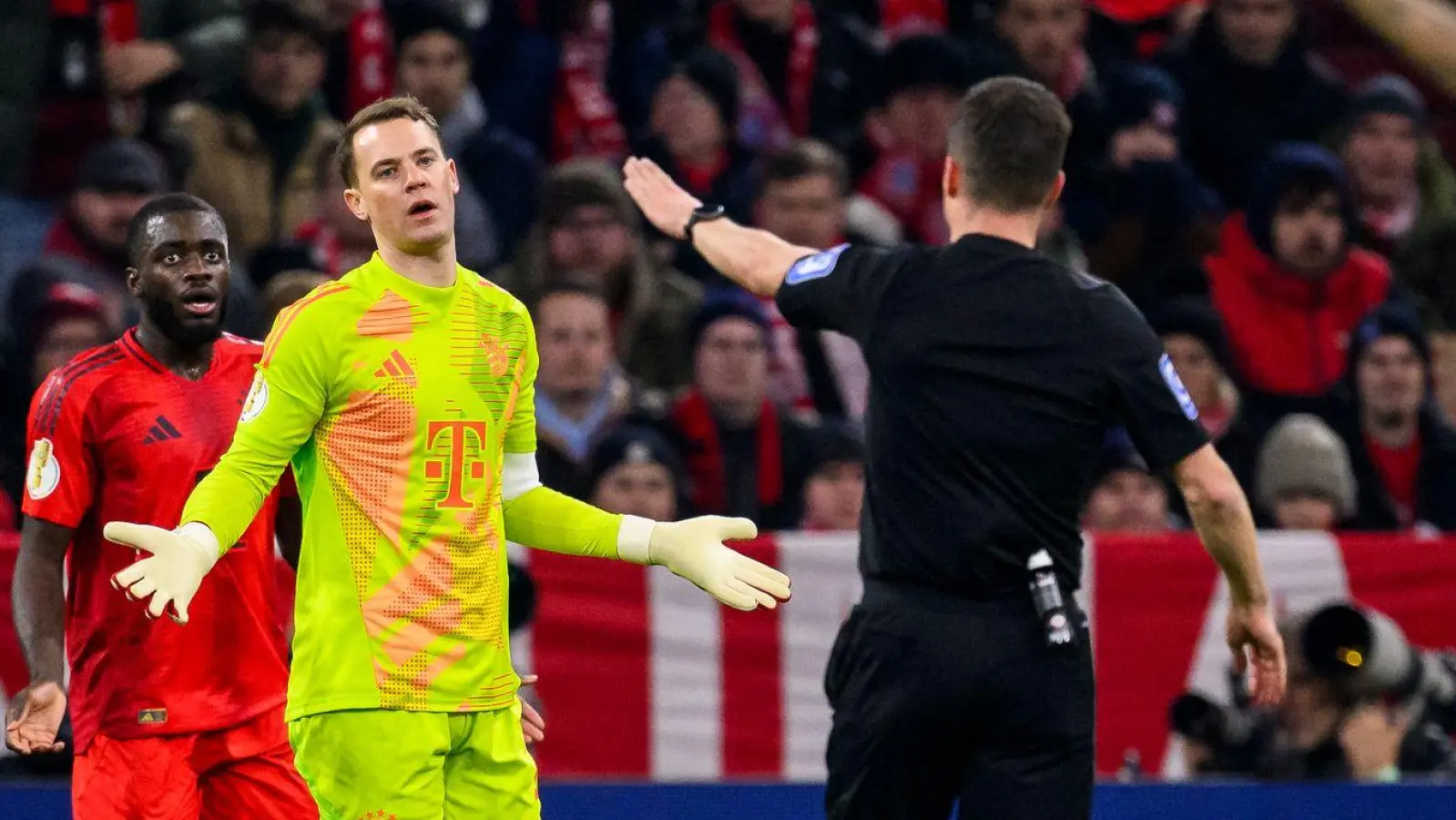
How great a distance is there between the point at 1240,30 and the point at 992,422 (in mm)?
6025

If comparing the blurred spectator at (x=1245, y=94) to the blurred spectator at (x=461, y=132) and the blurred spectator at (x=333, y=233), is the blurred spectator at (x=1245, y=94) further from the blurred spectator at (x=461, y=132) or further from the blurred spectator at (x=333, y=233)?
the blurred spectator at (x=333, y=233)

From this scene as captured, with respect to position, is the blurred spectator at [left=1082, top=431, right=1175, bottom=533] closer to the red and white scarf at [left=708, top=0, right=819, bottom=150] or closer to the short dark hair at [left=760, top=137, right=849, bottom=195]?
the short dark hair at [left=760, top=137, right=849, bottom=195]

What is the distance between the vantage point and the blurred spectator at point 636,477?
289 inches

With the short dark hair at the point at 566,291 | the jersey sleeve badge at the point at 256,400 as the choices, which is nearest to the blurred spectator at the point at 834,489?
the short dark hair at the point at 566,291

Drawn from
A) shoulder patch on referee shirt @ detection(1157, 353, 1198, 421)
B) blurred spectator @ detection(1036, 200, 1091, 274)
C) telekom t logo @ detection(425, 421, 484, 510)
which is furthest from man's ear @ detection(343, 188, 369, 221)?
blurred spectator @ detection(1036, 200, 1091, 274)

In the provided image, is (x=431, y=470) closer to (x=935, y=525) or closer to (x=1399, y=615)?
(x=935, y=525)

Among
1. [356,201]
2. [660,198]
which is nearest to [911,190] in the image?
Result: [660,198]

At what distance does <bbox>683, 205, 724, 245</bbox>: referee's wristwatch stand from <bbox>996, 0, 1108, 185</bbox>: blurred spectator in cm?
505

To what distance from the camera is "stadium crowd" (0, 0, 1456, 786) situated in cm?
784

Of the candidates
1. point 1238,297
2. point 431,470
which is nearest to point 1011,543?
point 431,470

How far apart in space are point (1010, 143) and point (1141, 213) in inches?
198

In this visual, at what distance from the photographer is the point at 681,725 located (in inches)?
274

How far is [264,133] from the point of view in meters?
8.66

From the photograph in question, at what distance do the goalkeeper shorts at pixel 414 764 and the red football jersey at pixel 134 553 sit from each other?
596 millimetres
